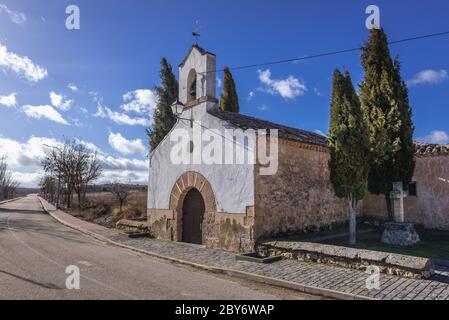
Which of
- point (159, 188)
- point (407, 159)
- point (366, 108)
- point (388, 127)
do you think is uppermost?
point (366, 108)

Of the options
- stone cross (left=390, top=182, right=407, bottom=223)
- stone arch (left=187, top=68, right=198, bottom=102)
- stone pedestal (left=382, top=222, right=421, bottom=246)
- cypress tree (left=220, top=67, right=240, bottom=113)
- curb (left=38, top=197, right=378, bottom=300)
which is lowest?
curb (left=38, top=197, right=378, bottom=300)

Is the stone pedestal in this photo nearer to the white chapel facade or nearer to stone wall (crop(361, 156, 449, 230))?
the white chapel facade

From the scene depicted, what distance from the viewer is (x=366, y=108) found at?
1429cm

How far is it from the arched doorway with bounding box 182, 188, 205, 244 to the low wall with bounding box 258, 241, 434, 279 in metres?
3.13

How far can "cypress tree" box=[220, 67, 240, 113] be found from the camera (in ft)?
70.3

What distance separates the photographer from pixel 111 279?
24.2 ft

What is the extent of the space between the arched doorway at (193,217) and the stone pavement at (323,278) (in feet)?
5.93

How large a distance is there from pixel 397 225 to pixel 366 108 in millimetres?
5358

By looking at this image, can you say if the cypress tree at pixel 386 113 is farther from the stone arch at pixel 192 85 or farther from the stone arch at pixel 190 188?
the stone arch at pixel 192 85

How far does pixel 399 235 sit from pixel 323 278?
4.86 meters

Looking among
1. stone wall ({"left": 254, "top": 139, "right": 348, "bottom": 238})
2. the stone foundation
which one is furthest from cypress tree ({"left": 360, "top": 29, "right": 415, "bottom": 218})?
the stone foundation
